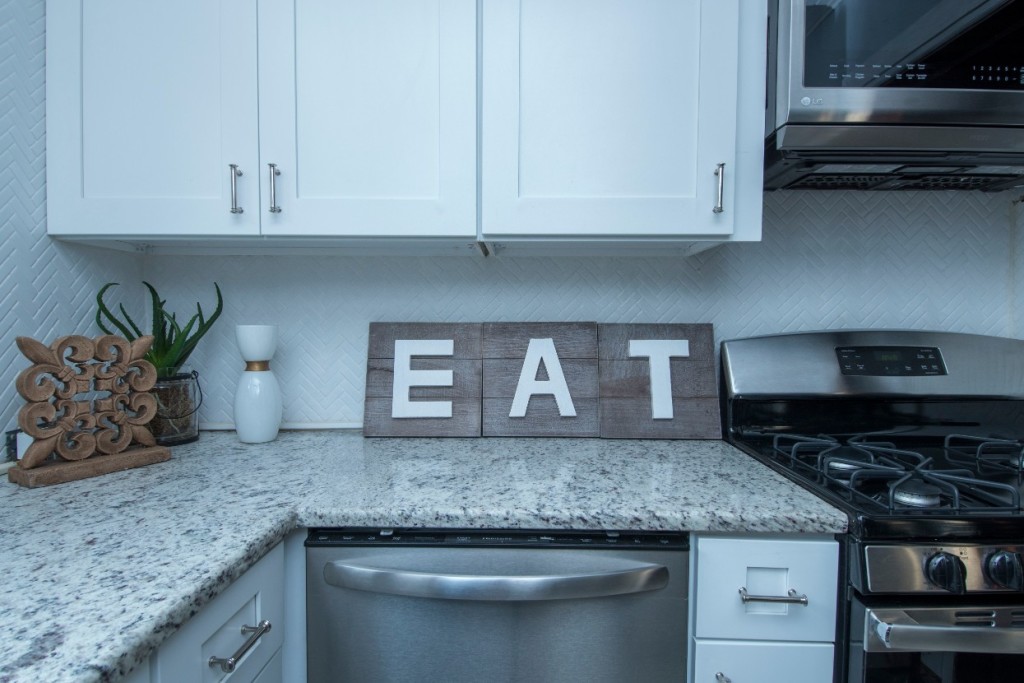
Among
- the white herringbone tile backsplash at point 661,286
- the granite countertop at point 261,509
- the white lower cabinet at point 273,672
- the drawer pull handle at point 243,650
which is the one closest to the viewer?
the granite countertop at point 261,509

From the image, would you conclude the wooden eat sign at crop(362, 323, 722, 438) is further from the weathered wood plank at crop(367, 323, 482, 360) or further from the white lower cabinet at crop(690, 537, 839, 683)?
the white lower cabinet at crop(690, 537, 839, 683)

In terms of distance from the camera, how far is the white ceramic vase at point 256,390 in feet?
4.23

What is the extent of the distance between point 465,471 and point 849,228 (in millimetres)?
1281

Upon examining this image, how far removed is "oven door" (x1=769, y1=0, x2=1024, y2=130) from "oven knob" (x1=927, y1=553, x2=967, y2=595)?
81 centimetres

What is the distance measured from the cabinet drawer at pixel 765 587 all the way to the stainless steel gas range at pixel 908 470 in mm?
32

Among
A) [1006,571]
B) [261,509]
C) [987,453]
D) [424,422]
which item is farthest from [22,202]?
[987,453]

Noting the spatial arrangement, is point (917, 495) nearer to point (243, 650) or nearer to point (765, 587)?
point (765, 587)

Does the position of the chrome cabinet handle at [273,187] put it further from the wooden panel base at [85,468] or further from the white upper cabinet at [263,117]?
the wooden panel base at [85,468]

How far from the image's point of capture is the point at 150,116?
1.10 m

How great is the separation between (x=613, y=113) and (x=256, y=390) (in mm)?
1094

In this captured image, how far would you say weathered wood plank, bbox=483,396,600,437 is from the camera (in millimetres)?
1338

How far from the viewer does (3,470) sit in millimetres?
1051

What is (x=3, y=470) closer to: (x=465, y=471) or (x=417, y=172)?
(x=465, y=471)

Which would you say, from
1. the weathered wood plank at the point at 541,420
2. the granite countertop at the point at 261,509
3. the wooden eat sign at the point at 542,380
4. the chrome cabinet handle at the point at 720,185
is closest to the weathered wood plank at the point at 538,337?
the wooden eat sign at the point at 542,380
